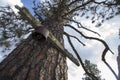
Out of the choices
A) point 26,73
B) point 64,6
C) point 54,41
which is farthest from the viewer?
point 64,6

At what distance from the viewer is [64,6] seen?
6.54 metres

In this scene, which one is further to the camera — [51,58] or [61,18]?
[61,18]

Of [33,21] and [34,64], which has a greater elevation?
[33,21]

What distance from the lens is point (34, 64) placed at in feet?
11.2

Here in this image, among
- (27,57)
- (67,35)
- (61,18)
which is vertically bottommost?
(67,35)

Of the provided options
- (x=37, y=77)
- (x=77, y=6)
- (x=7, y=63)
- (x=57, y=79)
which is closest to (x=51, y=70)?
(x=57, y=79)

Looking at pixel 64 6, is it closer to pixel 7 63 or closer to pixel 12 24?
pixel 12 24

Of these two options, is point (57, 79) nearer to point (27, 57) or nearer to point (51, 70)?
point (51, 70)

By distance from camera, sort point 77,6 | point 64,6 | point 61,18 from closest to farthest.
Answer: point 61,18
point 64,6
point 77,6

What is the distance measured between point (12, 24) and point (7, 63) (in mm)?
3753

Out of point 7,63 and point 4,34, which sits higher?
point 7,63

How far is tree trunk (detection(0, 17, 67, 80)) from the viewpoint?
124 inches

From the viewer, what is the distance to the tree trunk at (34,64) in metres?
3.14

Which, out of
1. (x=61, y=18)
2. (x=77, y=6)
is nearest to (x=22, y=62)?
(x=61, y=18)
